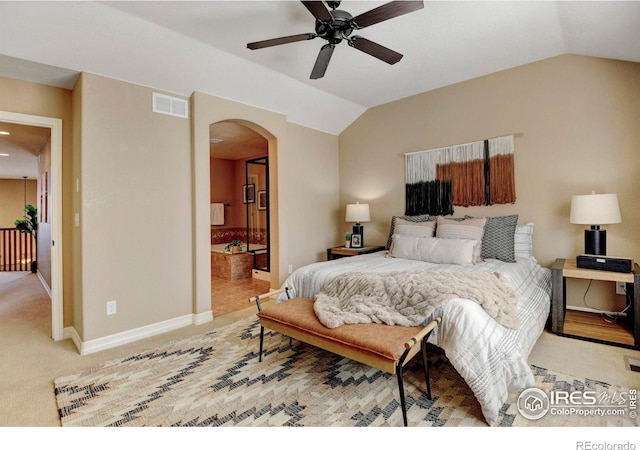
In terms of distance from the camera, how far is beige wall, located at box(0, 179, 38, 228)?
334 inches

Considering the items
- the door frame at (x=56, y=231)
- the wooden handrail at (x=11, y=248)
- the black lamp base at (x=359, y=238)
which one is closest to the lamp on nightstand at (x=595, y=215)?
the black lamp base at (x=359, y=238)

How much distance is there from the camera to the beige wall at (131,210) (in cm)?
270

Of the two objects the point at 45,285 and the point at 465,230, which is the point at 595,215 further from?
the point at 45,285

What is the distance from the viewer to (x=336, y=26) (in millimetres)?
2143

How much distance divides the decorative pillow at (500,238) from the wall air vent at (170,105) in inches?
133

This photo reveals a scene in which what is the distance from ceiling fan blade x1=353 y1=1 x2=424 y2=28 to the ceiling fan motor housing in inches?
2.6

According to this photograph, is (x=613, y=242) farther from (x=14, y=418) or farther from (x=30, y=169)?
(x=30, y=169)

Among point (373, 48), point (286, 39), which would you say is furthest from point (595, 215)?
point (286, 39)

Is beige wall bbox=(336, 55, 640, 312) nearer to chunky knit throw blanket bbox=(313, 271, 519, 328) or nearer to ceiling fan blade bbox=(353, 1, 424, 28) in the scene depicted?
chunky knit throw blanket bbox=(313, 271, 519, 328)

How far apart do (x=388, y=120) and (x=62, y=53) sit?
3.67m

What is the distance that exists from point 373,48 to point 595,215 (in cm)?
235

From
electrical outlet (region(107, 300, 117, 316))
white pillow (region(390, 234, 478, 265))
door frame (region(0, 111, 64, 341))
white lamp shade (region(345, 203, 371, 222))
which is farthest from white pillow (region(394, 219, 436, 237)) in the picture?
door frame (region(0, 111, 64, 341))

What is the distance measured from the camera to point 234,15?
2.42 metres

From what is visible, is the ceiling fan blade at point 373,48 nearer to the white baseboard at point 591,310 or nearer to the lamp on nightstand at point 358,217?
the lamp on nightstand at point 358,217
